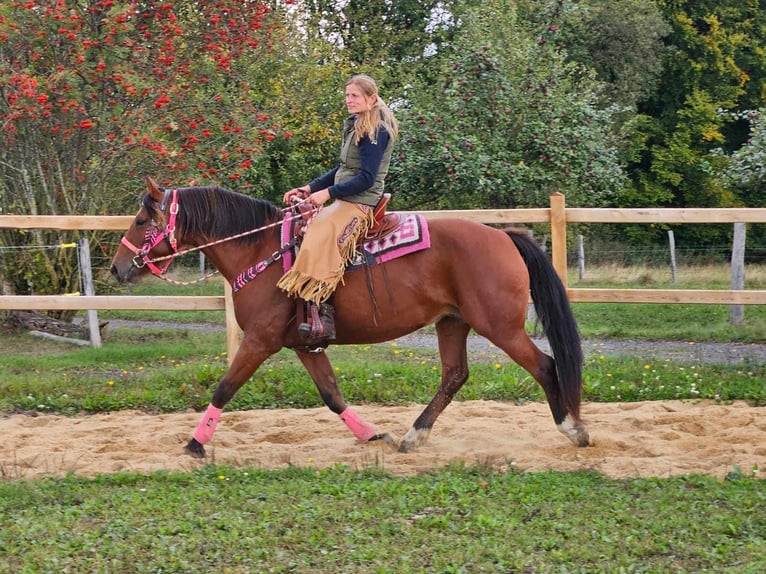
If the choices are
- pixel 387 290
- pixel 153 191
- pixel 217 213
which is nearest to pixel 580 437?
pixel 387 290

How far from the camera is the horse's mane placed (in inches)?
267

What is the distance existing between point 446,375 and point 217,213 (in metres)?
2.08

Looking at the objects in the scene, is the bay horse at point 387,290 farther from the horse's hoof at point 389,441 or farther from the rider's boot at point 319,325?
the rider's boot at point 319,325

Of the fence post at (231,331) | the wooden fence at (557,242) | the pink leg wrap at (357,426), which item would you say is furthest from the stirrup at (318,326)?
the fence post at (231,331)

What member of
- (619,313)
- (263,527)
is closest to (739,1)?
(619,313)

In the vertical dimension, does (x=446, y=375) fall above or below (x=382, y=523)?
above

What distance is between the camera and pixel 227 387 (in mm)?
6625

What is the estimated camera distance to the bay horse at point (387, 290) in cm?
653

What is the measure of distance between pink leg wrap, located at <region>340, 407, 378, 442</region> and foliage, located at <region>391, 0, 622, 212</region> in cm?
768

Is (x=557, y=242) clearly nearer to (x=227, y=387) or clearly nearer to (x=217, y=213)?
(x=217, y=213)

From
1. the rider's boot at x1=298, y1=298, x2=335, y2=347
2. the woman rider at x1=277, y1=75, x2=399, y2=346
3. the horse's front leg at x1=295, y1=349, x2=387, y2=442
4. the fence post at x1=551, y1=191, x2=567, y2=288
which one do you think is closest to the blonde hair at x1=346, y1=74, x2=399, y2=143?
the woman rider at x1=277, y1=75, x2=399, y2=346

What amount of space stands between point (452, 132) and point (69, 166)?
5.69 metres

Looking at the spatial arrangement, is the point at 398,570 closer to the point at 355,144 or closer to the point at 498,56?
the point at 355,144

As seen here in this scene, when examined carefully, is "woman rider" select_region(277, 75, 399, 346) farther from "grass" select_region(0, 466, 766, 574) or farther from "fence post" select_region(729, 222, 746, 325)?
"fence post" select_region(729, 222, 746, 325)
